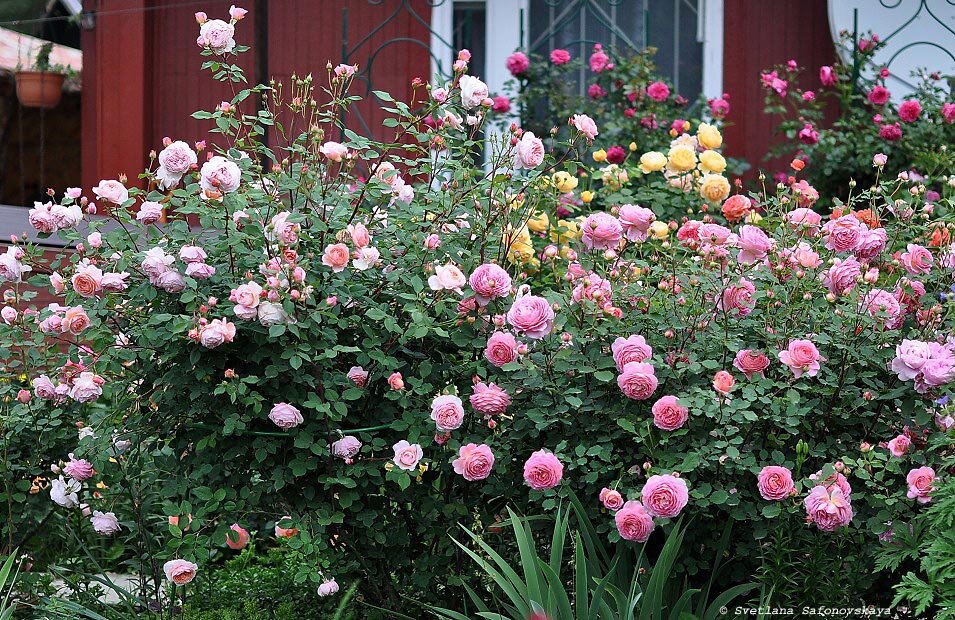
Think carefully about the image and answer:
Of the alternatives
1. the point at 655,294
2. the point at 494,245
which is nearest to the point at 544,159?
the point at 494,245

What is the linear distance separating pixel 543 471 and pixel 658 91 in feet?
9.78

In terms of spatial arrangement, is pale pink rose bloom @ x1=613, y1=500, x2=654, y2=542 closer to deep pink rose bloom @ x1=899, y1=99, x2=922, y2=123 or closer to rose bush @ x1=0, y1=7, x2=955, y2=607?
rose bush @ x1=0, y1=7, x2=955, y2=607

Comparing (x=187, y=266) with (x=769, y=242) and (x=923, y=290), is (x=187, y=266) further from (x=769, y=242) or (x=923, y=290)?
(x=923, y=290)

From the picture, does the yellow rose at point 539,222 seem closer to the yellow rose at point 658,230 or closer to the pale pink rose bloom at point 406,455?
the yellow rose at point 658,230

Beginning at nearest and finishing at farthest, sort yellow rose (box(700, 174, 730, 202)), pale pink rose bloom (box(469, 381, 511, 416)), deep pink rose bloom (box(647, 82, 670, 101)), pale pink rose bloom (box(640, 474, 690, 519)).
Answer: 1. pale pink rose bloom (box(640, 474, 690, 519))
2. pale pink rose bloom (box(469, 381, 511, 416))
3. yellow rose (box(700, 174, 730, 202))
4. deep pink rose bloom (box(647, 82, 670, 101))

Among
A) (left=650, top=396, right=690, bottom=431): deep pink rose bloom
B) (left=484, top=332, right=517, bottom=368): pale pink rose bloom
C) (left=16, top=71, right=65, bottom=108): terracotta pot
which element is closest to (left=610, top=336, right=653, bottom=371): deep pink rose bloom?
(left=650, top=396, right=690, bottom=431): deep pink rose bloom

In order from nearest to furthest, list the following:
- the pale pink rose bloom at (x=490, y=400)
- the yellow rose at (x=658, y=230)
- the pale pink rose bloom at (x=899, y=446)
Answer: the pale pink rose bloom at (x=899, y=446), the pale pink rose bloom at (x=490, y=400), the yellow rose at (x=658, y=230)

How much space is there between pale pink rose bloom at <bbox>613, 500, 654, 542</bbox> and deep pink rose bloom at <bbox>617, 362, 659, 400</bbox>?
0.81 ft

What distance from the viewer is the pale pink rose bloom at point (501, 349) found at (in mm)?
2416

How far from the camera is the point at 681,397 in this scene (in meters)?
2.39

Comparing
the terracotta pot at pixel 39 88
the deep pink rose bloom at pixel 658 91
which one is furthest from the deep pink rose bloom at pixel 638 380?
the terracotta pot at pixel 39 88

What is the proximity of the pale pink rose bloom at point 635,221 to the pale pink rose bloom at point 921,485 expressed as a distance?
0.89 metres

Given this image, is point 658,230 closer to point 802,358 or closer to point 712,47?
point 802,358

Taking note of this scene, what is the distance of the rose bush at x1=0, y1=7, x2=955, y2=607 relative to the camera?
235 centimetres
